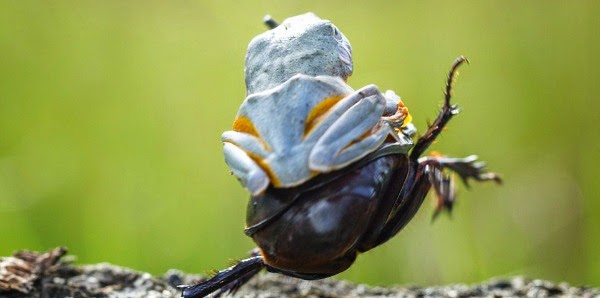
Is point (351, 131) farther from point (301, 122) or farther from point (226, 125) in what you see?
point (226, 125)

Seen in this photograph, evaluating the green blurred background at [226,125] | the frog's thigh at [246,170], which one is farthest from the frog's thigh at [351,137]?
the green blurred background at [226,125]

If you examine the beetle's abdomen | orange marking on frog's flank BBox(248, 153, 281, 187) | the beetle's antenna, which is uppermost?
the beetle's antenna

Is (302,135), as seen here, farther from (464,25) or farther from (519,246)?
(464,25)

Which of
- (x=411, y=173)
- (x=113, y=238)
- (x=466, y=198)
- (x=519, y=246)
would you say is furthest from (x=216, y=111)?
(x=411, y=173)

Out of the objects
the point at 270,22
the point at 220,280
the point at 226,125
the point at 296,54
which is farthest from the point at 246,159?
the point at 226,125

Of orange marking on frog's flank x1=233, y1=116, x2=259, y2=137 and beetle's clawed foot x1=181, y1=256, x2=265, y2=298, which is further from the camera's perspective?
beetle's clawed foot x1=181, y1=256, x2=265, y2=298

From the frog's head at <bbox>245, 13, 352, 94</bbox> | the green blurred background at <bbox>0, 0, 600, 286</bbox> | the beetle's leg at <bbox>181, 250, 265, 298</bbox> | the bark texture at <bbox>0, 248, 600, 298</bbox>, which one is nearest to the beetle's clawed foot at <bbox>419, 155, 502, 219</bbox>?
the bark texture at <bbox>0, 248, 600, 298</bbox>

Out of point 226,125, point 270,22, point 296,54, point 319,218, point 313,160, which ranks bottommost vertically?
point 319,218

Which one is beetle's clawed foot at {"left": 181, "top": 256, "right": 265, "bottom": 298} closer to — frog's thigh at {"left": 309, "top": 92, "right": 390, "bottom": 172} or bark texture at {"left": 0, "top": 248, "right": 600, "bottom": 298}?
bark texture at {"left": 0, "top": 248, "right": 600, "bottom": 298}
